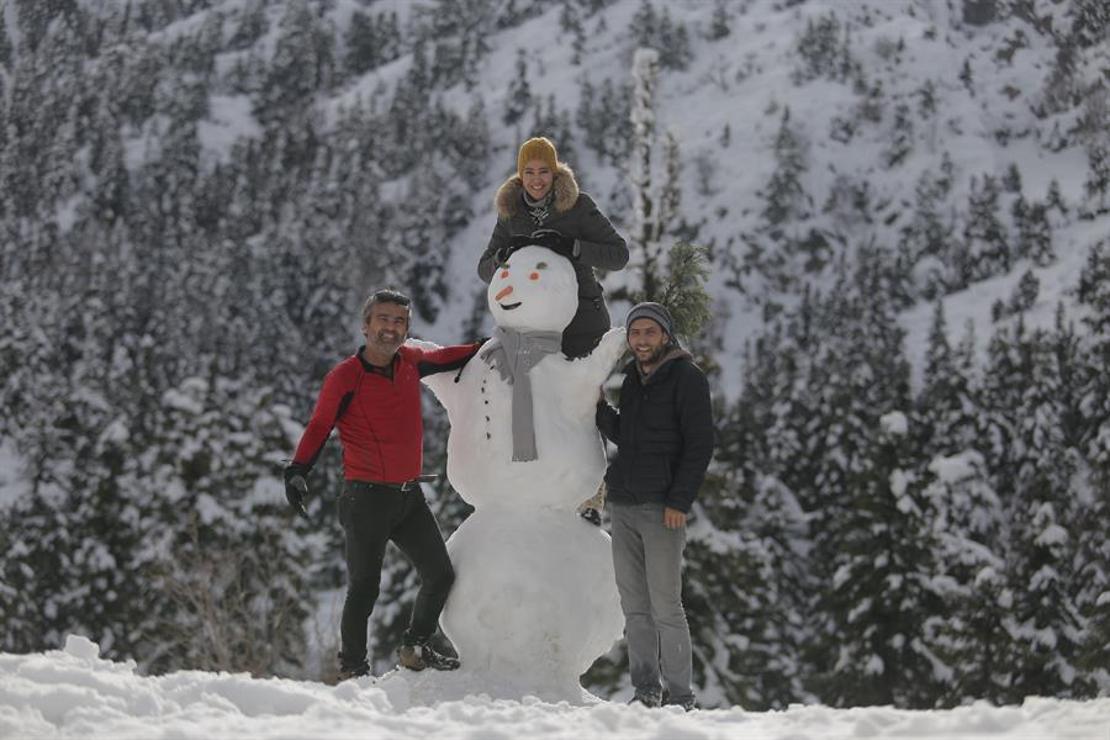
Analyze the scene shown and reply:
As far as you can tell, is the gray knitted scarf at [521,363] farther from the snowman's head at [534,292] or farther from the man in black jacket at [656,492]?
the man in black jacket at [656,492]

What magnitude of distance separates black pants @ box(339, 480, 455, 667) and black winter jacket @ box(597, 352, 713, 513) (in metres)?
0.94

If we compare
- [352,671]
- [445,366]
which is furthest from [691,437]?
[352,671]

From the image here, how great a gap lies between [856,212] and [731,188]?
11.2m

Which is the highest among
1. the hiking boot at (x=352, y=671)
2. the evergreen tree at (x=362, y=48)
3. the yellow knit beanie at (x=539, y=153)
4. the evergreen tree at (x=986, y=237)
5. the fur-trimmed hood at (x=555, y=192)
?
the evergreen tree at (x=362, y=48)

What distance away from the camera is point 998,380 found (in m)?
38.6

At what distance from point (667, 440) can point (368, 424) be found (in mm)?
1449

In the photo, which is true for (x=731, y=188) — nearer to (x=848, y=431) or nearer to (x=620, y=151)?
(x=620, y=151)

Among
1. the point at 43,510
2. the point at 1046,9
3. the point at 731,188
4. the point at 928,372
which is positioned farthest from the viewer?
the point at 731,188

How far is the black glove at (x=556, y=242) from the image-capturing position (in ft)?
19.6

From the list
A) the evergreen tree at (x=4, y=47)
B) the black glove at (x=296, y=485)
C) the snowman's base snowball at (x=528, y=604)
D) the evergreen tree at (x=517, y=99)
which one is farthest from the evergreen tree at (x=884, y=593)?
the evergreen tree at (x=4, y=47)

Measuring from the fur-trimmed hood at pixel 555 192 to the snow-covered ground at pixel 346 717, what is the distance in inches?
112

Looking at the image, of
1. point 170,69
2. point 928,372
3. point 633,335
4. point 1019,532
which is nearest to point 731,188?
point 928,372

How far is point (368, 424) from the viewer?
17.8ft

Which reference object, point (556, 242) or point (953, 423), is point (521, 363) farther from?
point (953, 423)
